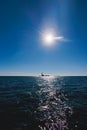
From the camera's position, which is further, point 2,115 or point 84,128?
point 2,115

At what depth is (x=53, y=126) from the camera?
14.9 m

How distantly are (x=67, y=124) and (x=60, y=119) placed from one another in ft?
6.14

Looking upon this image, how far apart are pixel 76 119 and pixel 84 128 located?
267cm

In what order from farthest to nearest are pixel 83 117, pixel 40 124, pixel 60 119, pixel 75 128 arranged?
pixel 83 117 < pixel 60 119 < pixel 40 124 < pixel 75 128

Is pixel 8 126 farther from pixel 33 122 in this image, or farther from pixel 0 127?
pixel 33 122

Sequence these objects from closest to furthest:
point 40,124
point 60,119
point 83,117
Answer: point 40,124 < point 60,119 < point 83,117

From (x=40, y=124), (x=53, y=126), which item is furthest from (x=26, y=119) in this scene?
(x=53, y=126)

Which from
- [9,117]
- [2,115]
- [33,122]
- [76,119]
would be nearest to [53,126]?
[33,122]

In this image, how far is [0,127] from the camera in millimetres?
14867

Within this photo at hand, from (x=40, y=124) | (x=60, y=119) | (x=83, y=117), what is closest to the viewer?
(x=40, y=124)

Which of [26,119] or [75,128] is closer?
[75,128]

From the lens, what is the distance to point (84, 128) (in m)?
14.7

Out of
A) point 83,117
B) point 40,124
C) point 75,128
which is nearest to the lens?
point 75,128

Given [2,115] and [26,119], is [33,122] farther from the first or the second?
[2,115]
